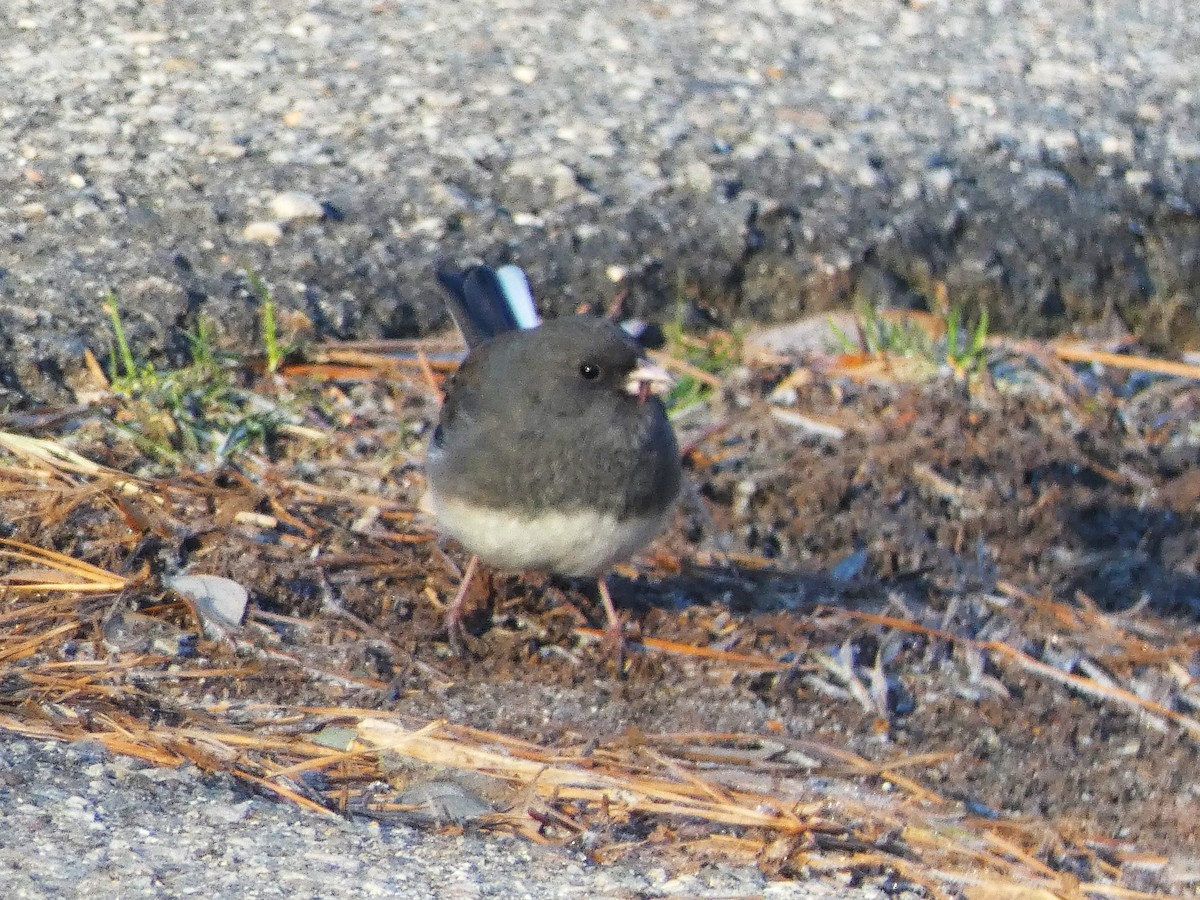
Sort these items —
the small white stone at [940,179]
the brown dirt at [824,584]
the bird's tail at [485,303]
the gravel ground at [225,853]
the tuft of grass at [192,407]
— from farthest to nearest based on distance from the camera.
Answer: the small white stone at [940,179] → the bird's tail at [485,303] → the tuft of grass at [192,407] → the brown dirt at [824,584] → the gravel ground at [225,853]

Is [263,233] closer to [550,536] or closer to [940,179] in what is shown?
[550,536]

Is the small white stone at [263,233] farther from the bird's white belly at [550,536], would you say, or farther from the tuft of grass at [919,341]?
the tuft of grass at [919,341]

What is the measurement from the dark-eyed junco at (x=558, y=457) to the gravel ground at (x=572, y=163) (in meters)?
0.77

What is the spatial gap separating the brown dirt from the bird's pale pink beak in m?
0.47

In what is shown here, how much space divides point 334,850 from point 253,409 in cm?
154

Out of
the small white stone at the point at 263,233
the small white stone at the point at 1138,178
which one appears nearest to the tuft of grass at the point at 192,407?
the small white stone at the point at 263,233

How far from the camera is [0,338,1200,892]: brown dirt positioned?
2.69 m

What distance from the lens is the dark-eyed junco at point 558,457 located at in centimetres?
287

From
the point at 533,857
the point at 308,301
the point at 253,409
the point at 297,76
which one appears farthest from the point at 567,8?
the point at 533,857

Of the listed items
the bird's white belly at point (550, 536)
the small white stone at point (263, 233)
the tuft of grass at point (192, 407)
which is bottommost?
the bird's white belly at point (550, 536)

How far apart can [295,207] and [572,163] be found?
740 mm

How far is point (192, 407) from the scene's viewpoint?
338 cm

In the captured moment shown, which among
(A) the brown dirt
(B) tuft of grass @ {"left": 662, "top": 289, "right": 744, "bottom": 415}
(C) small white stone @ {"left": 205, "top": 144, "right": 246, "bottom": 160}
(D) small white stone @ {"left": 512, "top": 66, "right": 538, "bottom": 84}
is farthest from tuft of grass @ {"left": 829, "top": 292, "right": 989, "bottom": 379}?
(C) small white stone @ {"left": 205, "top": 144, "right": 246, "bottom": 160}

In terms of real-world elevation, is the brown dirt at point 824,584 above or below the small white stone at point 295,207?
below
